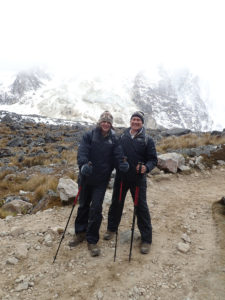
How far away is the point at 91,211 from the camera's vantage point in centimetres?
402

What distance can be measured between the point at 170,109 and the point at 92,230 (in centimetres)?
20058

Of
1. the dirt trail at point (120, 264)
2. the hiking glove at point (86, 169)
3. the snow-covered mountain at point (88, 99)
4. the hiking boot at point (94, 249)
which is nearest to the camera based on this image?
the dirt trail at point (120, 264)

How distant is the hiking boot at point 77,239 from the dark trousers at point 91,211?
0.07m

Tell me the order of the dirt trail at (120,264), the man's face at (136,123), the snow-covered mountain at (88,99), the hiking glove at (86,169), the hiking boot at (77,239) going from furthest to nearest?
the snow-covered mountain at (88,99)
the hiking boot at (77,239)
the man's face at (136,123)
the hiking glove at (86,169)
the dirt trail at (120,264)

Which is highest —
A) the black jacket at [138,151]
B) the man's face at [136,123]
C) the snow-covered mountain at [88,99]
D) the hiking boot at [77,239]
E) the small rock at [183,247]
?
the snow-covered mountain at [88,99]

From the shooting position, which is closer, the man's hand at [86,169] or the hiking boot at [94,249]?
the man's hand at [86,169]

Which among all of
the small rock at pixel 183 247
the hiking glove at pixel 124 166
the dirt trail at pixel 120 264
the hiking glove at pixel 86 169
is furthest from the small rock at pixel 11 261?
the small rock at pixel 183 247

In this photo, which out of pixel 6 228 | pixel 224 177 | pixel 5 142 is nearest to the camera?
pixel 6 228

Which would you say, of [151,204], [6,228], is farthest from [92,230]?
[151,204]

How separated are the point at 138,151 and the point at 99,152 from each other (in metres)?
0.70

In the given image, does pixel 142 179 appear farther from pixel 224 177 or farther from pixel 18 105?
pixel 18 105

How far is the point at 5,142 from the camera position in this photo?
2025 cm

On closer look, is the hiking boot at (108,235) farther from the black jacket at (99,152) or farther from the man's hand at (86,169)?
the man's hand at (86,169)

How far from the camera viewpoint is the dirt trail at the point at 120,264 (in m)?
Answer: 3.15
